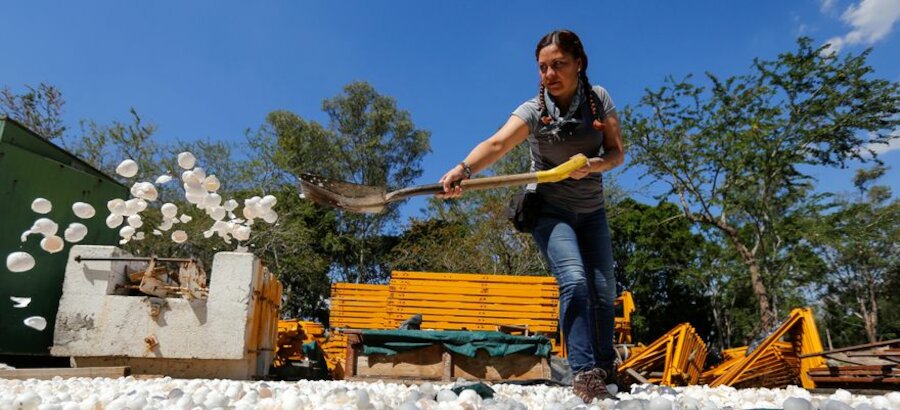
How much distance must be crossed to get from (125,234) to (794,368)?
8318mm

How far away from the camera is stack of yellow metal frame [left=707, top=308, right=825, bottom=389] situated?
21.3 feet

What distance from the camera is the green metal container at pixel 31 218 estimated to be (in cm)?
582

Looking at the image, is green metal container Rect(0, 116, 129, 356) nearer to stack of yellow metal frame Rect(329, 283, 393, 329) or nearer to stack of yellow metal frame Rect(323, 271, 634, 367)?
stack of yellow metal frame Rect(323, 271, 634, 367)

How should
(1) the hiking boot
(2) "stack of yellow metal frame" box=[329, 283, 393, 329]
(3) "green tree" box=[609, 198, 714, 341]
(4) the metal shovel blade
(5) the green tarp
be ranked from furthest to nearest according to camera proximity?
(3) "green tree" box=[609, 198, 714, 341], (2) "stack of yellow metal frame" box=[329, 283, 393, 329], (5) the green tarp, (4) the metal shovel blade, (1) the hiking boot

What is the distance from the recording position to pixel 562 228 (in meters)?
2.86

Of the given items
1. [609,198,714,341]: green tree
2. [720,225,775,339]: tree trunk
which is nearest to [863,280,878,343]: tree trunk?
[609,198,714,341]: green tree

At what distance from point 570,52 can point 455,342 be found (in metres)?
3.86

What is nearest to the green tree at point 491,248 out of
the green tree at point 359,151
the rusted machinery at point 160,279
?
the green tree at point 359,151

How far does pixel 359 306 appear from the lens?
36.0 ft

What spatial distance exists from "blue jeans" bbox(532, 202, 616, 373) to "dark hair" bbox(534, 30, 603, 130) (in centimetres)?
52

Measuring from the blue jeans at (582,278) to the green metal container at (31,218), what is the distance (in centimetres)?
592

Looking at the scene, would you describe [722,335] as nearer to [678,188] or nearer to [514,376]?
[678,188]

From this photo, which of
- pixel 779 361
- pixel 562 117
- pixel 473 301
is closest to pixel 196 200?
pixel 562 117

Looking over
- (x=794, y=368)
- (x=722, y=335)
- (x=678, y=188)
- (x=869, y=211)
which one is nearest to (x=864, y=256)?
(x=722, y=335)
